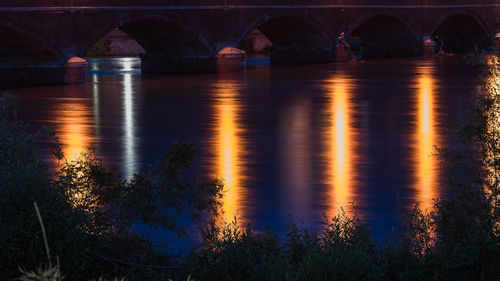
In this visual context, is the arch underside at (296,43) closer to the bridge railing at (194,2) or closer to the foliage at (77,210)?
the bridge railing at (194,2)

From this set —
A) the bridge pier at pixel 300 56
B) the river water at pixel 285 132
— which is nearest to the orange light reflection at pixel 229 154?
the river water at pixel 285 132

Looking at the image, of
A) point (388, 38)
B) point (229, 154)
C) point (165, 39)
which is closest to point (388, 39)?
point (388, 38)

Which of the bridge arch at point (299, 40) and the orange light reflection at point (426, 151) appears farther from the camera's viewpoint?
the bridge arch at point (299, 40)

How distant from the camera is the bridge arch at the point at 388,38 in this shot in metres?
52.7

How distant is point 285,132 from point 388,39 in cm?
3787

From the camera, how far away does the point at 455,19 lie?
2406 inches

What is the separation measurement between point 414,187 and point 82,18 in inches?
948

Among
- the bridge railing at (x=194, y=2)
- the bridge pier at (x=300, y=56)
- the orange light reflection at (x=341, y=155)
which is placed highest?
the bridge railing at (x=194, y=2)

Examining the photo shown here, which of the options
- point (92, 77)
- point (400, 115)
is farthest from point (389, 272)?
point (92, 77)

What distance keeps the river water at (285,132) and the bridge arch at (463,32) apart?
2644 cm

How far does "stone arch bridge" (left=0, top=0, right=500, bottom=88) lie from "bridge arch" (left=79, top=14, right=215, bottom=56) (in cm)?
4

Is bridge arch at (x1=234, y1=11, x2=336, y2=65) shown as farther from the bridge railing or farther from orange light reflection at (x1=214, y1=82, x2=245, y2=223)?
orange light reflection at (x1=214, y1=82, x2=245, y2=223)

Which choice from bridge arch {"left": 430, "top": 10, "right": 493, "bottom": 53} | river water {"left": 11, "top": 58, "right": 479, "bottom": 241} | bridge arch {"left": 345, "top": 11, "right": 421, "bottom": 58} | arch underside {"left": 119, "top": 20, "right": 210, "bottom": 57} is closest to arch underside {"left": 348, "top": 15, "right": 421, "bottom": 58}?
bridge arch {"left": 345, "top": 11, "right": 421, "bottom": 58}

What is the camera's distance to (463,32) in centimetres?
6172
